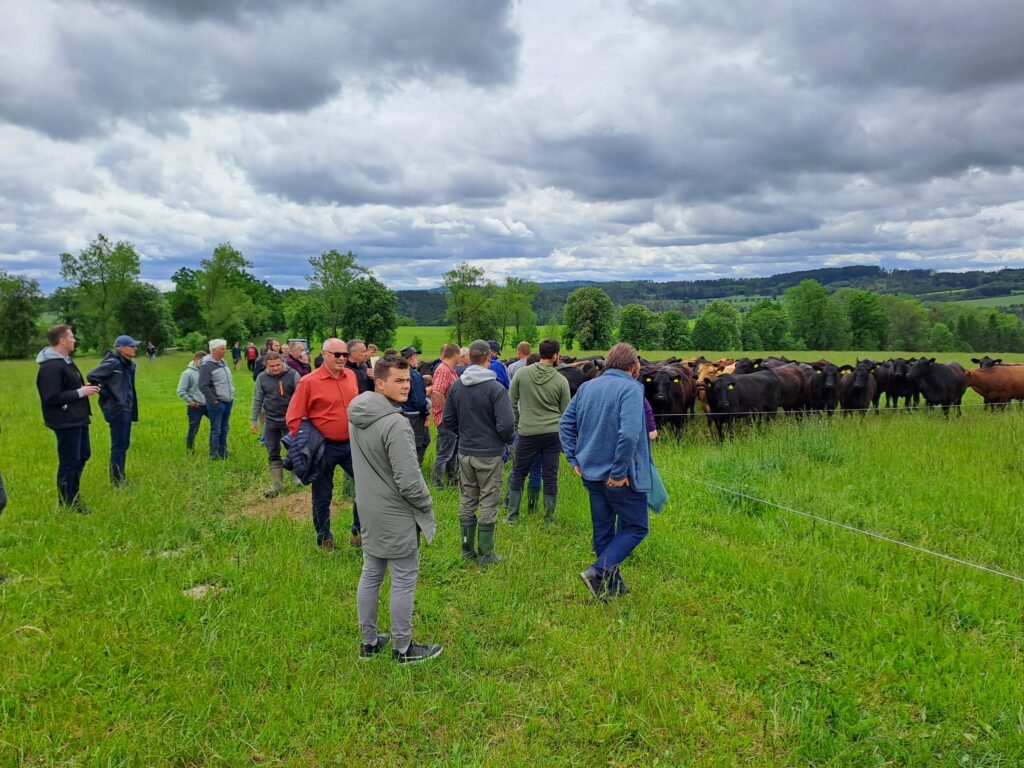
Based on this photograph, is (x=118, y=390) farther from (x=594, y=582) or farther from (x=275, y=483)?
(x=594, y=582)

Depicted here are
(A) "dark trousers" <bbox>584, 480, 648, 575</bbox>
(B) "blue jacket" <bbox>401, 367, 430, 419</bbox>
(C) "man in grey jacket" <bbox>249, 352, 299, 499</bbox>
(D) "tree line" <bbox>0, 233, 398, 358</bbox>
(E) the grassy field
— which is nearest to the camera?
(E) the grassy field

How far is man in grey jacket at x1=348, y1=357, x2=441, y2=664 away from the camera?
11.5ft

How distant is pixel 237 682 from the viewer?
3.46 metres

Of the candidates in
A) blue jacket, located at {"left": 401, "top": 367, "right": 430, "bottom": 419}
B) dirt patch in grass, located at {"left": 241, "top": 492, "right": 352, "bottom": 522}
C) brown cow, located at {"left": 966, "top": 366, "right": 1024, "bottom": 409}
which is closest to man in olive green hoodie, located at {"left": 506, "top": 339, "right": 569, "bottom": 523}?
blue jacket, located at {"left": 401, "top": 367, "right": 430, "bottom": 419}

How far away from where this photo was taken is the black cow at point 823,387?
13.4 metres

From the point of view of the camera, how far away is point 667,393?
11.2 m

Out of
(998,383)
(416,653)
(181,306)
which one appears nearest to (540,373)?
(416,653)

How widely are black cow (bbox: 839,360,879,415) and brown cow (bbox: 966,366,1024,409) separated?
297 centimetres

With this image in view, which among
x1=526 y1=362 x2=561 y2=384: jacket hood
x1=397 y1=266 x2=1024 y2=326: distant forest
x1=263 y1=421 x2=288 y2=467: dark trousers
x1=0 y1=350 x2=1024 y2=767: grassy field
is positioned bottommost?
x1=0 y1=350 x2=1024 y2=767: grassy field

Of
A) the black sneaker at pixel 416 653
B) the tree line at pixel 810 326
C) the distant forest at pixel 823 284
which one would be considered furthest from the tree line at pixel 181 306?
the distant forest at pixel 823 284

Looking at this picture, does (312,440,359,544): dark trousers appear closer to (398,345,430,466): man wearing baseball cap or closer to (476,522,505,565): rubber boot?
(476,522,505,565): rubber boot

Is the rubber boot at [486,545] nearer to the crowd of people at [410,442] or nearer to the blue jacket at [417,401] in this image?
the crowd of people at [410,442]

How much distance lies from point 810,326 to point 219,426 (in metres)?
76.0


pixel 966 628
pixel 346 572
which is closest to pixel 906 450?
pixel 966 628
